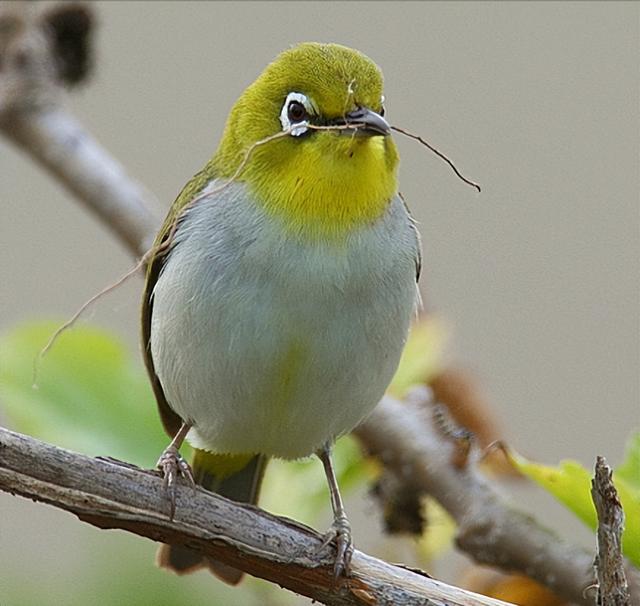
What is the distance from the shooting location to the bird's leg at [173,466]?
8.36ft

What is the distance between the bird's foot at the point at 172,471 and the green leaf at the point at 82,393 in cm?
28

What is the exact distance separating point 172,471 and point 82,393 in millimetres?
753

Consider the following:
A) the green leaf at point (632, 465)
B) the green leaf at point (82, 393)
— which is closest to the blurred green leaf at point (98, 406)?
the green leaf at point (82, 393)

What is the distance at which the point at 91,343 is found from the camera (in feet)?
11.3

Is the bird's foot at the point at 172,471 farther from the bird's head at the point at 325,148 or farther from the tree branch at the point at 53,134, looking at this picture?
the tree branch at the point at 53,134

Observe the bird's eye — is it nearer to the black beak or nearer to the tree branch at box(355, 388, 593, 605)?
the black beak

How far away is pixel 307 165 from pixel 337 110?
0.15 metres

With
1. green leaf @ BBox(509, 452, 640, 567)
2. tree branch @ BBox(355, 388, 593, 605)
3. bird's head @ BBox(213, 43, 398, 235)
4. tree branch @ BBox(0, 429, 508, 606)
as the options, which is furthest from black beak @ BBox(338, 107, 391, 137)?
tree branch @ BBox(355, 388, 593, 605)

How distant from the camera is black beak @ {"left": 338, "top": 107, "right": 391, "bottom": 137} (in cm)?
265

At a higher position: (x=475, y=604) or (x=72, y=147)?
(x=72, y=147)

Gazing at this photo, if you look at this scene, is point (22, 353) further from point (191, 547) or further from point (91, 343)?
point (191, 547)

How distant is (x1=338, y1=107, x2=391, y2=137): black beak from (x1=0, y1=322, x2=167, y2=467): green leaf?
1.13 metres

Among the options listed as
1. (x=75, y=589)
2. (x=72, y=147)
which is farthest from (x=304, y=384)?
(x=72, y=147)

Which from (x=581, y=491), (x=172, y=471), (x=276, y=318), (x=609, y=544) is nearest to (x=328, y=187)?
(x=276, y=318)
